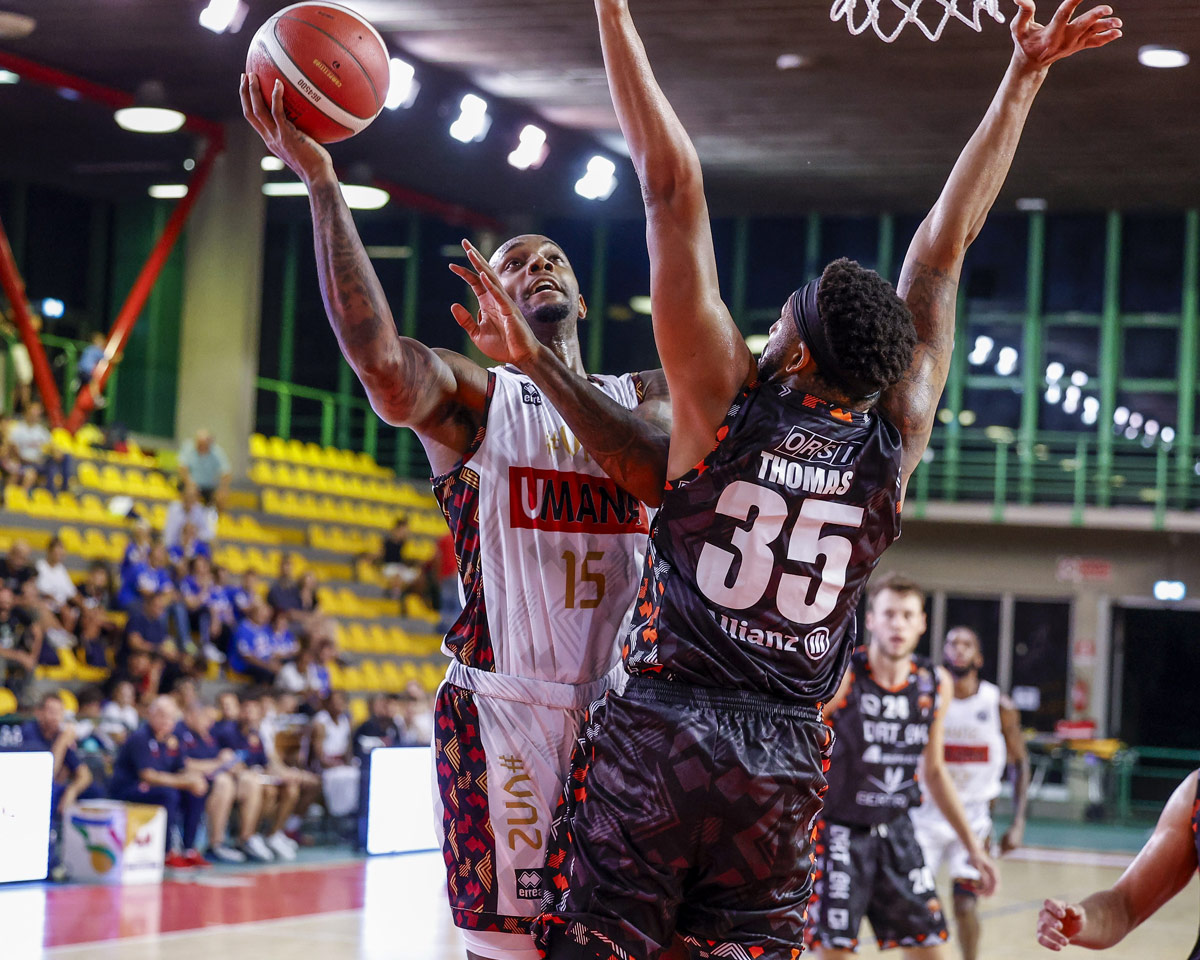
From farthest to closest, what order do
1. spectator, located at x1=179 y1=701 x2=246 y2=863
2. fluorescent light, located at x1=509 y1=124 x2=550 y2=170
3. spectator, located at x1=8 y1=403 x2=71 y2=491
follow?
1. fluorescent light, located at x1=509 y1=124 x2=550 y2=170
2. spectator, located at x1=8 y1=403 x2=71 y2=491
3. spectator, located at x1=179 y1=701 x2=246 y2=863

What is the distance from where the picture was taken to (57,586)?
1262cm

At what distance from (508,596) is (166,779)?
799cm

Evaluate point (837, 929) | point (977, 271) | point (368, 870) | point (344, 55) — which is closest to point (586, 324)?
point (977, 271)

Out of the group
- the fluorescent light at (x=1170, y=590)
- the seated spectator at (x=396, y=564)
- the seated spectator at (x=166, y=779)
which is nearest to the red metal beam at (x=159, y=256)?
the seated spectator at (x=396, y=564)

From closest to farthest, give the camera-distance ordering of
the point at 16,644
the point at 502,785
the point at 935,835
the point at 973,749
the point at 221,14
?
1. the point at 502,785
2. the point at 935,835
3. the point at 973,749
4. the point at 16,644
5. the point at 221,14

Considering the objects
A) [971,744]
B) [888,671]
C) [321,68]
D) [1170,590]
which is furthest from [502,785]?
[1170,590]

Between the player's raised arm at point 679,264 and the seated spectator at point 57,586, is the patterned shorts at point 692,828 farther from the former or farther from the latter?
the seated spectator at point 57,586

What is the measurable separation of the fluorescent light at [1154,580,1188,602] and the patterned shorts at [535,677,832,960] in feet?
63.2

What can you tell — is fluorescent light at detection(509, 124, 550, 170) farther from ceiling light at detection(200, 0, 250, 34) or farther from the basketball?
the basketball

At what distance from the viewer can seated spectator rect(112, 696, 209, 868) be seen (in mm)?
10555

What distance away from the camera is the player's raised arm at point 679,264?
2740 millimetres

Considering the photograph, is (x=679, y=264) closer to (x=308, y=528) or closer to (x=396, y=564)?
(x=308, y=528)

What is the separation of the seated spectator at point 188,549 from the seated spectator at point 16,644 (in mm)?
2127

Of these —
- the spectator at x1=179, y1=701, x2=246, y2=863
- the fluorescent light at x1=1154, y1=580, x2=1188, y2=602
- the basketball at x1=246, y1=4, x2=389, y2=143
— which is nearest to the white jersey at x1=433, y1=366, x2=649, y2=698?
the basketball at x1=246, y1=4, x2=389, y2=143
